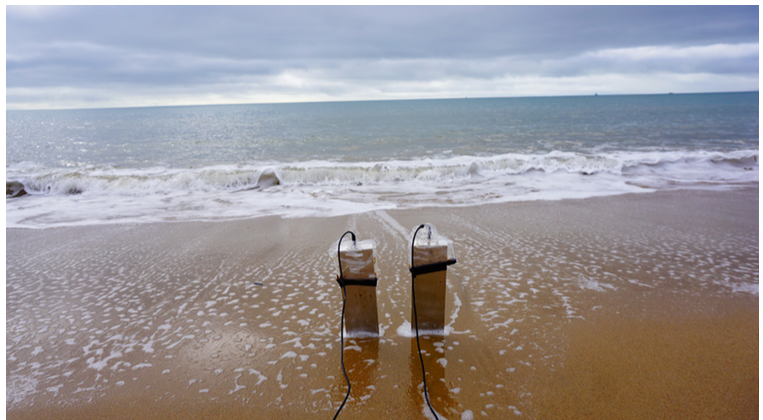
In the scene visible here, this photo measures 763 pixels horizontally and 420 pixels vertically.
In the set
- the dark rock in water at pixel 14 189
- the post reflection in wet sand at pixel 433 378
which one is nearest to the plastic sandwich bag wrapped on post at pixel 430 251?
the post reflection in wet sand at pixel 433 378

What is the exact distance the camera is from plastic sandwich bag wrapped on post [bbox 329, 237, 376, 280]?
7.51 feet

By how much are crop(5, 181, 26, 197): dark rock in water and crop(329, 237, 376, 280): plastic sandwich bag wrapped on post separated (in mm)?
11726

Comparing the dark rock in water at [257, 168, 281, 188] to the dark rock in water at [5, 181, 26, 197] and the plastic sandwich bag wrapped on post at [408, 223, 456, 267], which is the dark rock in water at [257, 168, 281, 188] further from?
the plastic sandwich bag wrapped on post at [408, 223, 456, 267]

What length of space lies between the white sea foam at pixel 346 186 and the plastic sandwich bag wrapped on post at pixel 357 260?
4564 mm

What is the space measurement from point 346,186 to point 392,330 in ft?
24.7

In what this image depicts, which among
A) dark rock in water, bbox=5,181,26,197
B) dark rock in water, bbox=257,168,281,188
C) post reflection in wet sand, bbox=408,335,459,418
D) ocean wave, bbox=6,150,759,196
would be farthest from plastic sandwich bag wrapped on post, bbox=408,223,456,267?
dark rock in water, bbox=5,181,26,197

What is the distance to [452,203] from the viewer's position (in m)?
7.57

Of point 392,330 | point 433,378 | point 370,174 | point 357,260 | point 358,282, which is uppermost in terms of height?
point 370,174

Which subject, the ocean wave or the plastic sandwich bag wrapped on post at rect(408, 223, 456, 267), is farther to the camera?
the ocean wave

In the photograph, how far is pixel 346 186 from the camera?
10.1 metres

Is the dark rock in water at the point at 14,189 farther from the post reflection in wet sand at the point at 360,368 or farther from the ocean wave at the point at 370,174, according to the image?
the post reflection in wet sand at the point at 360,368

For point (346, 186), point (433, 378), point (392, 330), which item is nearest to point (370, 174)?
point (346, 186)

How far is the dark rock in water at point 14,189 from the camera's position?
954 cm

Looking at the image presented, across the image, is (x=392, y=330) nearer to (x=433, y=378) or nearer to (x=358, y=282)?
(x=433, y=378)
